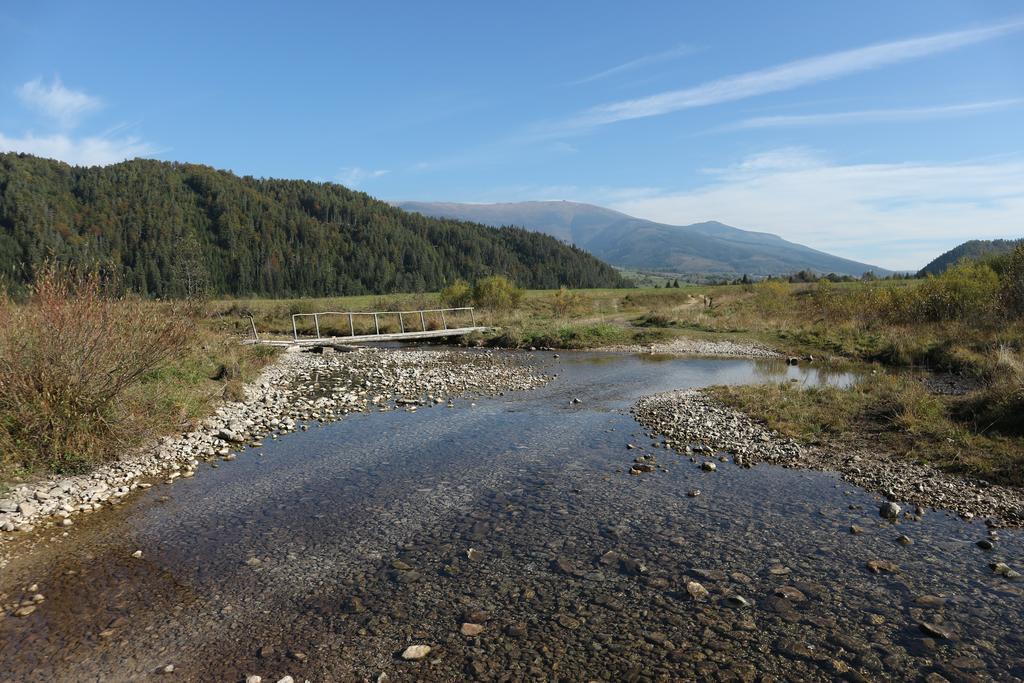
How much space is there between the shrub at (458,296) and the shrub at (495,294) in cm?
59

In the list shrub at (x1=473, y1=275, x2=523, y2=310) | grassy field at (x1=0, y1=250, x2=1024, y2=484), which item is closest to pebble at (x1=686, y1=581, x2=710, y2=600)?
grassy field at (x1=0, y1=250, x2=1024, y2=484)

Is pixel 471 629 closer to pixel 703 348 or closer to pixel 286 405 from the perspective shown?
pixel 286 405

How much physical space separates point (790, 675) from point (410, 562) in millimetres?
4515

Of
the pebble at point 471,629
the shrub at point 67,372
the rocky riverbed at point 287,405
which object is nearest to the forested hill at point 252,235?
the rocky riverbed at point 287,405

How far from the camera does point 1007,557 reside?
7.53 metres

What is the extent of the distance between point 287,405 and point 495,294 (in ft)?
99.8

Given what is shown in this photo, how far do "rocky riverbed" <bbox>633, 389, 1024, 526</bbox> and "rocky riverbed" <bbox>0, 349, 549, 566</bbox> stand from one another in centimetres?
702

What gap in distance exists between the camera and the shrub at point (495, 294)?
46750 millimetres

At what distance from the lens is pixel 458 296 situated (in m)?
48.4

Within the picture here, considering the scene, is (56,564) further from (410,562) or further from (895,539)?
(895,539)

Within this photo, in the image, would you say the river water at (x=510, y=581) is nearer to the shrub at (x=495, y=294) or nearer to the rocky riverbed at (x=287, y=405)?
the rocky riverbed at (x=287, y=405)

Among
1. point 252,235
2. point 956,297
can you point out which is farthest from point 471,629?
point 252,235

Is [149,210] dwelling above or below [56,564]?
above

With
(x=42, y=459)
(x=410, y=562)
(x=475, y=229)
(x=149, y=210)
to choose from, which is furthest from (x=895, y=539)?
(x=475, y=229)
